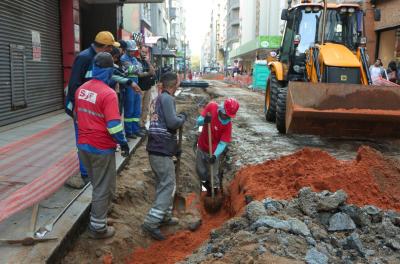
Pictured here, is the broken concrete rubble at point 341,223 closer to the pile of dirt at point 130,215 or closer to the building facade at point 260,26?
the pile of dirt at point 130,215

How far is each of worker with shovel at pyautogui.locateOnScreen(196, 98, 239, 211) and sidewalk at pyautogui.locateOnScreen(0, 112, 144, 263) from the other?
4.18 ft

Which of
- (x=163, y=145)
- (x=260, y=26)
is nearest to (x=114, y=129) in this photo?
(x=163, y=145)

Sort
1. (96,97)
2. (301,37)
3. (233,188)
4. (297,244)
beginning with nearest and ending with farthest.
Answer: (297,244)
(96,97)
(233,188)
(301,37)

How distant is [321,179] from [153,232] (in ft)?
6.86

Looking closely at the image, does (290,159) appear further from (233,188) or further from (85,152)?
(85,152)

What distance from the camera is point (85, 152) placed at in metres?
4.35

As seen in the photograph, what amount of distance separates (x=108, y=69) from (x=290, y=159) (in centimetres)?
353

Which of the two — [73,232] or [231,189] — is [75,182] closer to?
[73,232]

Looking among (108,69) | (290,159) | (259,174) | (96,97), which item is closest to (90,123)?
(96,97)

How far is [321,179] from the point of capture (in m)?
5.33

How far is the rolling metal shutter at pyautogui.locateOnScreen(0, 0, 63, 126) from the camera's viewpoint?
9.59m

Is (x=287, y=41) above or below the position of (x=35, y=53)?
above

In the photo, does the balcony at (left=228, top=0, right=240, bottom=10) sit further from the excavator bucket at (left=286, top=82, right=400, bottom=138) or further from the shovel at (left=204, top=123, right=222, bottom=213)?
the shovel at (left=204, top=123, right=222, bottom=213)

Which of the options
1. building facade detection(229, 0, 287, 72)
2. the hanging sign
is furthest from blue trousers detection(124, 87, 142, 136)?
building facade detection(229, 0, 287, 72)
